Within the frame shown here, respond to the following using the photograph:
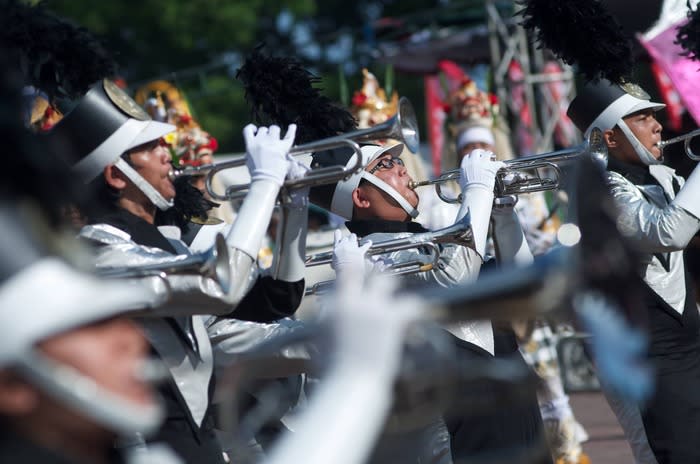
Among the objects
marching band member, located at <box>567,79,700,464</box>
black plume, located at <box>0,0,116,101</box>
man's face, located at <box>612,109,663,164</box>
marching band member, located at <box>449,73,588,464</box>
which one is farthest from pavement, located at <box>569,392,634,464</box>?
black plume, located at <box>0,0,116,101</box>

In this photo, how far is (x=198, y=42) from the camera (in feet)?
78.3

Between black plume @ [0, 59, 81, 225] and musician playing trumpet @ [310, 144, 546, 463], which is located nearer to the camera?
black plume @ [0, 59, 81, 225]

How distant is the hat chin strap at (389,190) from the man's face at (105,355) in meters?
3.05

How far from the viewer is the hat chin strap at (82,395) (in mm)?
1639

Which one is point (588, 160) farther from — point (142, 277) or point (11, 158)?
point (142, 277)

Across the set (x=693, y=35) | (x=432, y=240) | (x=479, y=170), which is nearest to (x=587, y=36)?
(x=693, y=35)

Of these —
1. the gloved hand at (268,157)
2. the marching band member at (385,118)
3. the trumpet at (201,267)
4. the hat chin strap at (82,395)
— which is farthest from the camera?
the marching band member at (385,118)

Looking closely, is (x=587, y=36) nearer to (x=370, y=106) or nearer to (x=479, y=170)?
(x=479, y=170)

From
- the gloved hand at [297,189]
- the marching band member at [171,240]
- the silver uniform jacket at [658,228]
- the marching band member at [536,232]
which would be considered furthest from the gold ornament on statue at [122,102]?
the marching band member at [536,232]

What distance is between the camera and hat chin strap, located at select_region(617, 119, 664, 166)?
16.1 ft

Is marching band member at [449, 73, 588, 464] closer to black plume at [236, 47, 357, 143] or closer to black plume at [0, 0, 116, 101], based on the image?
black plume at [236, 47, 357, 143]

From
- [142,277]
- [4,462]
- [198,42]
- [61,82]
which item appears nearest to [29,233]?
[4,462]

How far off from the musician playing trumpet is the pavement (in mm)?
2632

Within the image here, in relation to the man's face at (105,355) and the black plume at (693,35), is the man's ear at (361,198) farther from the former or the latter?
the man's face at (105,355)
